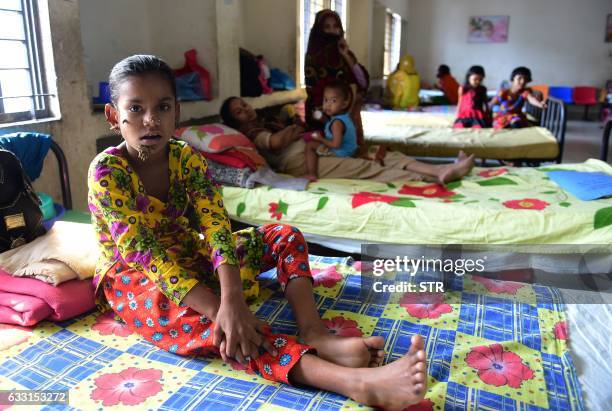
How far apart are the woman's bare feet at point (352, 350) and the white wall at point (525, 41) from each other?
10317mm

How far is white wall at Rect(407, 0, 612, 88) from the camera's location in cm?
973

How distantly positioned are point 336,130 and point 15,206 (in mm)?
1863

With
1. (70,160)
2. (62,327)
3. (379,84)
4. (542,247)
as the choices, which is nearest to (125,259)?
(62,327)

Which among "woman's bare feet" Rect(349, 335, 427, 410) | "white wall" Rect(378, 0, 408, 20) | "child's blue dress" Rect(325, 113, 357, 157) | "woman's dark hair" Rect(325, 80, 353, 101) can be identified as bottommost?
"woman's bare feet" Rect(349, 335, 427, 410)

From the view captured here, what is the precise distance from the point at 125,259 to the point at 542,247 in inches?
64.1

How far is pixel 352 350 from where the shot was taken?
1.15 metres

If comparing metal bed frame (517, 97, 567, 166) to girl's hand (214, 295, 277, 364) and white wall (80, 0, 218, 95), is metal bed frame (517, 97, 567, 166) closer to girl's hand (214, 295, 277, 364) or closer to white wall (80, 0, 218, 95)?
white wall (80, 0, 218, 95)

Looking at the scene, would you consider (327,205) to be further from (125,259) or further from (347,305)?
(125,259)

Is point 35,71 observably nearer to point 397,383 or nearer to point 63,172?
point 63,172

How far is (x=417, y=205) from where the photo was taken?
2.26 metres

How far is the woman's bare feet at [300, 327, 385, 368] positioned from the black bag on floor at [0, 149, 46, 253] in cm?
107

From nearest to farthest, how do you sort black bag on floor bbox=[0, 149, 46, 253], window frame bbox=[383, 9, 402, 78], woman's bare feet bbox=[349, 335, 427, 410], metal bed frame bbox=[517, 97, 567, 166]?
woman's bare feet bbox=[349, 335, 427, 410], black bag on floor bbox=[0, 149, 46, 253], metal bed frame bbox=[517, 97, 567, 166], window frame bbox=[383, 9, 402, 78]

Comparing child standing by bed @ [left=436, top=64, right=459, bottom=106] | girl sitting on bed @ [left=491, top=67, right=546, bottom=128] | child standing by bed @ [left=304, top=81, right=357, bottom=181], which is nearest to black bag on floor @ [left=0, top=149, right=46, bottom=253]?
child standing by bed @ [left=304, top=81, right=357, bottom=181]

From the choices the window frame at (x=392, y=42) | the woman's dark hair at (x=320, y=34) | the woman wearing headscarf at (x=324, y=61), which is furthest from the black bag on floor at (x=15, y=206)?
the window frame at (x=392, y=42)
